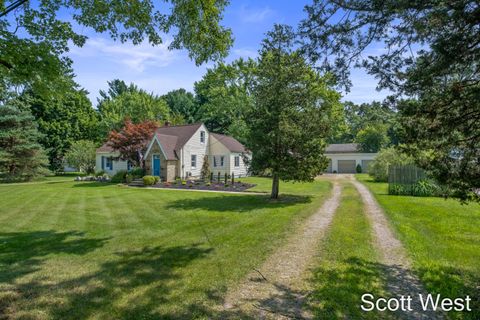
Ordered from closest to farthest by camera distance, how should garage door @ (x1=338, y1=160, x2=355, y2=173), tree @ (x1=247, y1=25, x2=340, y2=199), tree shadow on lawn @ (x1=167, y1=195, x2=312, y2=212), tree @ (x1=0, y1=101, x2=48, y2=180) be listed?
tree shadow on lawn @ (x1=167, y1=195, x2=312, y2=212) → tree @ (x1=247, y1=25, x2=340, y2=199) → tree @ (x1=0, y1=101, x2=48, y2=180) → garage door @ (x1=338, y1=160, x2=355, y2=173)

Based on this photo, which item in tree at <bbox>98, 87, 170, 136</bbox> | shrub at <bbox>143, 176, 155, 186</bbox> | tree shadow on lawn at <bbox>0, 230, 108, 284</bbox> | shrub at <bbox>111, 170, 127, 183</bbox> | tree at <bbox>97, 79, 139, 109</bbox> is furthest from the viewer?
tree at <bbox>97, 79, 139, 109</bbox>

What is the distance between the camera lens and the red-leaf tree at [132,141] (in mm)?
24641

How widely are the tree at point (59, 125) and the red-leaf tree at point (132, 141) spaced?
15252mm

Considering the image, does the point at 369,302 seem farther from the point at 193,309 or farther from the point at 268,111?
the point at 268,111

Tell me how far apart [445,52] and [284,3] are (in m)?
3.26

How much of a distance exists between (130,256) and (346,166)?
134ft

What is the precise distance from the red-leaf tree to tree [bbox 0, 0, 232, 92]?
731 inches

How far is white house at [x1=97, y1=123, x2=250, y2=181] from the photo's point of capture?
24478 millimetres

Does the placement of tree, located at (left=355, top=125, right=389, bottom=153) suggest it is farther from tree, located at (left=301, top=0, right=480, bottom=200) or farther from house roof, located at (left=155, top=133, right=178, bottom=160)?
tree, located at (left=301, top=0, right=480, bottom=200)

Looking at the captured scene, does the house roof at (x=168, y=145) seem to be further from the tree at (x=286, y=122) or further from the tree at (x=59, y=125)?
the tree at (x=59, y=125)

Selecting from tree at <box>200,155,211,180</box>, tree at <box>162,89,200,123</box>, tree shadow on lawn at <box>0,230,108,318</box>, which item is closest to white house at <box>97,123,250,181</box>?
tree at <box>200,155,211,180</box>

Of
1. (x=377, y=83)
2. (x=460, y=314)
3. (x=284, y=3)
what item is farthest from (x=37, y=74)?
(x=460, y=314)

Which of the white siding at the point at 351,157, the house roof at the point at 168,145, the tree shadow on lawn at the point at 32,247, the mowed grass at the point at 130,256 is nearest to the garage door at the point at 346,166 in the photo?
the white siding at the point at 351,157

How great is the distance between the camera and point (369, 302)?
4.25m
